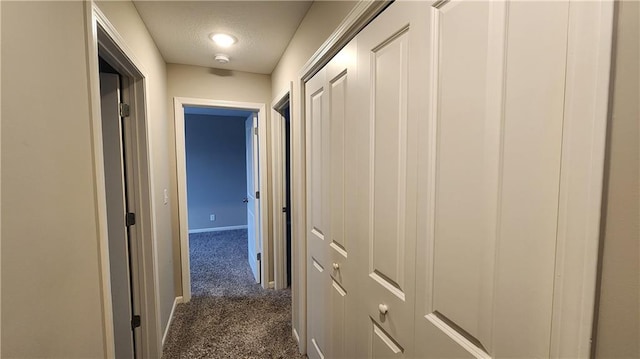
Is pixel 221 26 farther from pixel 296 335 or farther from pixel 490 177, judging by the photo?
pixel 296 335

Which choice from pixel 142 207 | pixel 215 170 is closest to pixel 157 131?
pixel 142 207

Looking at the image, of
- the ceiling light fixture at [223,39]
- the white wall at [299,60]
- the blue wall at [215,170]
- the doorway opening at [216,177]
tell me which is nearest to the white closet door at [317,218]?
the white wall at [299,60]

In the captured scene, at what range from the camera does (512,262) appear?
551mm

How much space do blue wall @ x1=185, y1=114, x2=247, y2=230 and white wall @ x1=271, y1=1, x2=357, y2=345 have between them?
10.9ft

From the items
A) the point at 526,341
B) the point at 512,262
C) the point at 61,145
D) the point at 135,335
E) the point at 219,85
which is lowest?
the point at 135,335

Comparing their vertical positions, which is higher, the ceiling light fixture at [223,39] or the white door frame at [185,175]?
the ceiling light fixture at [223,39]

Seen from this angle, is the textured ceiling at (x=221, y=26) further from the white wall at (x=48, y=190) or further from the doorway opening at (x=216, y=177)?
the doorway opening at (x=216, y=177)

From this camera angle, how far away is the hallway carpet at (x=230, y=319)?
202cm

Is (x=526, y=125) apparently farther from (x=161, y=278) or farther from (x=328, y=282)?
(x=161, y=278)

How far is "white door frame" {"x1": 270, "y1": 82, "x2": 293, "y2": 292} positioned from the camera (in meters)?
2.71

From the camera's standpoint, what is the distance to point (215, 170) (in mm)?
5395

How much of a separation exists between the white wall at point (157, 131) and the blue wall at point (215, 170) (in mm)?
2882

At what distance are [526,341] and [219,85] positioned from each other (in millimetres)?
2890

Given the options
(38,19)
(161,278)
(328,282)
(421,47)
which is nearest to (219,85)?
(161,278)
